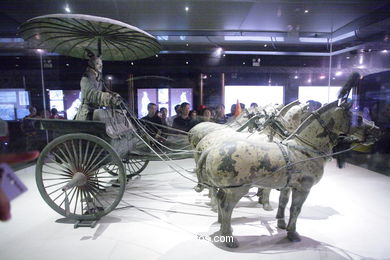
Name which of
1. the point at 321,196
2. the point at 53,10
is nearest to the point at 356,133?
the point at 321,196

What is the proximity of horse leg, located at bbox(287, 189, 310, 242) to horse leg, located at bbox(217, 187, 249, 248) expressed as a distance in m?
0.59

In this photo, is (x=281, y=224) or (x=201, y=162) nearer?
(x=201, y=162)

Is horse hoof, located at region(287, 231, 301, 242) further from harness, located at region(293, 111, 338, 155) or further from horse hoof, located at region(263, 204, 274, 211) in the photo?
harness, located at region(293, 111, 338, 155)

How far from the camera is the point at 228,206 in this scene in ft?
7.80

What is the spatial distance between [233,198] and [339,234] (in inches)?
61.3

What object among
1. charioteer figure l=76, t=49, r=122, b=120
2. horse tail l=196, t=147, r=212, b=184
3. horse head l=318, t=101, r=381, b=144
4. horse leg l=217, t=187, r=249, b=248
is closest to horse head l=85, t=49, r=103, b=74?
charioteer figure l=76, t=49, r=122, b=120

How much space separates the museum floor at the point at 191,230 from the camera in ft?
7.96

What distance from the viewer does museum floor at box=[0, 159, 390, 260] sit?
95.5 inches

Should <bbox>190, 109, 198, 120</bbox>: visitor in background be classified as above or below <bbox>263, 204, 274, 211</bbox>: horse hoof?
above

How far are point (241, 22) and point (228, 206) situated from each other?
14.4 feet

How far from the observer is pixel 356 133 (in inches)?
94.0

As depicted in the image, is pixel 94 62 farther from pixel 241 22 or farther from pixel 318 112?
pixel 241 22

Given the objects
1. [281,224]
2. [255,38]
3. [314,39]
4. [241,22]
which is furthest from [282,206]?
[314,39]

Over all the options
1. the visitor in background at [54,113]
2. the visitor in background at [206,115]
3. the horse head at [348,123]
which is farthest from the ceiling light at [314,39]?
the visitor in background at [54,113]
